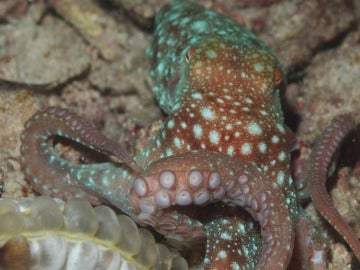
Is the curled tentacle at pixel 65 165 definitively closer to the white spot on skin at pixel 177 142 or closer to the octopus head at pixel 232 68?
the white spot on skin at pixel 177 142

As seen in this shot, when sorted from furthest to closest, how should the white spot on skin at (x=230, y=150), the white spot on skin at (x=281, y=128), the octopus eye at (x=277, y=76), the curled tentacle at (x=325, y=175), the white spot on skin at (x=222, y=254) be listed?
the octopus eye at (x=277, y=76), the white spot on skin at (x=281, y=128), the white spot on skin at (x=230, y=150), the white spot on skin at (x=222, y=254), the curled tentacle at (x=325, y=175)

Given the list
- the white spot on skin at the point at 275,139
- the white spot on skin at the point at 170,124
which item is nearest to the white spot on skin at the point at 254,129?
the white spot on skin at the point at 275,139

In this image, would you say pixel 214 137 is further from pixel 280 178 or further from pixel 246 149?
pixel 280 178

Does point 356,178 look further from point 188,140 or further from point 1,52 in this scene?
point 1,52

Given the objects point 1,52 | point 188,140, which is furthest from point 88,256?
point 1,52

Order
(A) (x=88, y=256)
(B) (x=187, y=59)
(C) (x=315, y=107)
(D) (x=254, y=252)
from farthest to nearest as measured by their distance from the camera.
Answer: (C) (x=315, y=107) → (B) (x=187, y=59) → (D) (x=254, y=252) → (A) (x=88, y=256)
